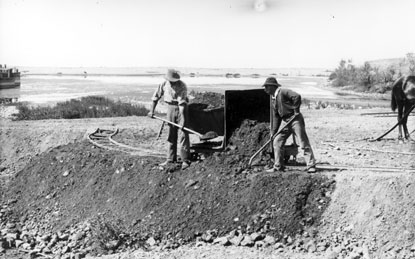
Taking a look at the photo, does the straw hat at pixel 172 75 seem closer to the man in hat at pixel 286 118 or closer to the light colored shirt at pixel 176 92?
the light colored shirt at pixel 176 92

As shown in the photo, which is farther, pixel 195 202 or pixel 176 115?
pixel 176 115

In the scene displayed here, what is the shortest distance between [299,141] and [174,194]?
2.25 m

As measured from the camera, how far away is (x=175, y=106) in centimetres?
886

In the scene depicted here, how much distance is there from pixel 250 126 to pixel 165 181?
5.90 ft

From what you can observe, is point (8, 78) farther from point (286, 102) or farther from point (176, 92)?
point (286, 102)

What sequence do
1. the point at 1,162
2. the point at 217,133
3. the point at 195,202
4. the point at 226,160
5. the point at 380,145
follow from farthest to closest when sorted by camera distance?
the point at 1,162 < the point at 380,145 < the point at 217,133 < the point at 226,160 < the point at 195,202

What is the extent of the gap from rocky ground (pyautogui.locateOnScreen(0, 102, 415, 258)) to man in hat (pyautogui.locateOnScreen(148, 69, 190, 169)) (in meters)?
0.34

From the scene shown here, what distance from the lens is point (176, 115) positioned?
8891 millimetres

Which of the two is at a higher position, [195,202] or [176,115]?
[176,115]

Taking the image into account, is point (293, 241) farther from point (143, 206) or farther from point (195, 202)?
point (143, 206)

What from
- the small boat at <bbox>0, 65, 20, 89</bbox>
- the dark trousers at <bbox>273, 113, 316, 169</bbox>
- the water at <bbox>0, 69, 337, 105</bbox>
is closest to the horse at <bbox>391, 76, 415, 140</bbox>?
the dark trousers at <bbox>273, 113, 316, 169</bbox>

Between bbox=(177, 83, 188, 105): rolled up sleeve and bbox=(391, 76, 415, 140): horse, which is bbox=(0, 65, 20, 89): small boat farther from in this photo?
bbox=(177, 83, 188, 105): rolled up sleeve

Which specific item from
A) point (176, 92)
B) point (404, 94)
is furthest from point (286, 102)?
point (404, 94)

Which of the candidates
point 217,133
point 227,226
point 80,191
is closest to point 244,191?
point 227,226
